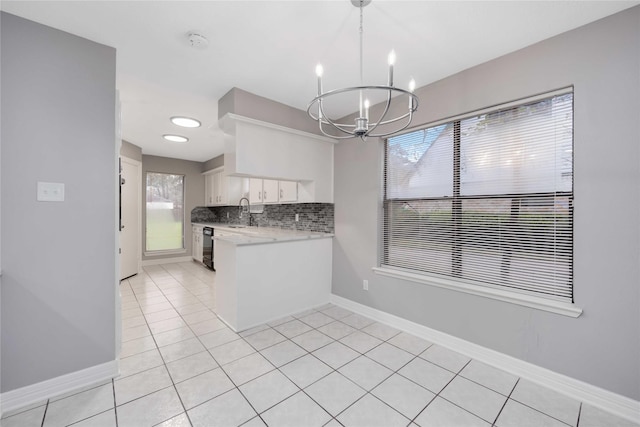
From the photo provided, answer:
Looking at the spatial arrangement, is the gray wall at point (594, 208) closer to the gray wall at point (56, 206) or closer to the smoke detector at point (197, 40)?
the smoke detector at point (197, 40)

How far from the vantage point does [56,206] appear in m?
1.86

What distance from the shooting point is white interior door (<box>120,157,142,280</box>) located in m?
4.75

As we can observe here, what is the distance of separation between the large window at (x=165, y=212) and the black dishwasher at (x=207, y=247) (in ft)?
3.81

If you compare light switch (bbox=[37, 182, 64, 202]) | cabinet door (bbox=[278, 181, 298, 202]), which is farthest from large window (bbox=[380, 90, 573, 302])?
light switch (bbox=[37, 182, 64, 202])

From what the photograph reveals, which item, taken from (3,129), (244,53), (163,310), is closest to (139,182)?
(163,310)

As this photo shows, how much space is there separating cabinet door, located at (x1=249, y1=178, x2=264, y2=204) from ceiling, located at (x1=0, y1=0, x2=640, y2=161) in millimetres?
2021

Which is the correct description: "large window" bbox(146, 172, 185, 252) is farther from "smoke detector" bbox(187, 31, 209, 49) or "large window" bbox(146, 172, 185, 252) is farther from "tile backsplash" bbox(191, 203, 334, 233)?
"smoke detector" bbox(187, 31, 209, 49)

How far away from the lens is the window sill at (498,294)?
1886 mm

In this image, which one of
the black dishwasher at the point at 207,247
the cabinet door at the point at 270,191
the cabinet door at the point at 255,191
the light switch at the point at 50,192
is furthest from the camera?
the black dishwasher at the point at 207,247

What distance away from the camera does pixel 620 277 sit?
1702mm

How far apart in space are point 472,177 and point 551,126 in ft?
2.11

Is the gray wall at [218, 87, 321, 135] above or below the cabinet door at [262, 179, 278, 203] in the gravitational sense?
above

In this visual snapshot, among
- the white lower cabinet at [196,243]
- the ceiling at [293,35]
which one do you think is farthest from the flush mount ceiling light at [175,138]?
the white lower cabinet at [196,243]

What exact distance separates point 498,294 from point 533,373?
60 cm
